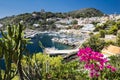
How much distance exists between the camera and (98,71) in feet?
42.9

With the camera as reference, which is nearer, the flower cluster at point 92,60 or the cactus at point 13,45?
the cactus at point 13,45

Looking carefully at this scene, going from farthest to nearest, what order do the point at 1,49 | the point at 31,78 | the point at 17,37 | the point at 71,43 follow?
1. the point at 71,43
2. the point at 31,78
3. the point at 17,37
4. the point at 1,49

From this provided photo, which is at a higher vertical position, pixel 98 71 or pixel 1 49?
pixel 1 49

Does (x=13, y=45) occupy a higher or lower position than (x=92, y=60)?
higher

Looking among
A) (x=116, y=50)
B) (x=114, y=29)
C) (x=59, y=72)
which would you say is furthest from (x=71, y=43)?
(x=59, y=72)

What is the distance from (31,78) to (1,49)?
6.96ft

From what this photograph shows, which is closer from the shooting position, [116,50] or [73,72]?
[73,72]

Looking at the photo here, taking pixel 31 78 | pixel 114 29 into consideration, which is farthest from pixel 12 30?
pixel 114 29

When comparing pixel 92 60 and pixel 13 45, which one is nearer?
pixel 13 45

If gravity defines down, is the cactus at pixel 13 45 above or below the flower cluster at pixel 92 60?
above

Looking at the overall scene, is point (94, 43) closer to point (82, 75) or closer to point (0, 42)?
point (82, 75)

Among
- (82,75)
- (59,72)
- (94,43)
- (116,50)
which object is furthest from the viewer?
(94,43)

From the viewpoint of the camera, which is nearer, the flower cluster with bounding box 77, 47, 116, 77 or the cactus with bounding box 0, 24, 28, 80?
the cactus with bounding box 0, 24, 28, 80

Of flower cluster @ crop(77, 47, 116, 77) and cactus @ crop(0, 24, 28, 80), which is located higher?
cactus @ crop(0, 24, 28, 80)
